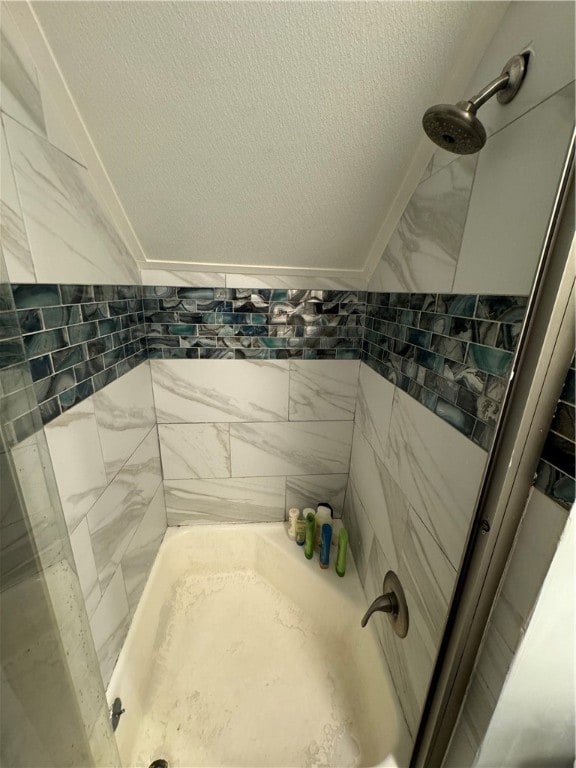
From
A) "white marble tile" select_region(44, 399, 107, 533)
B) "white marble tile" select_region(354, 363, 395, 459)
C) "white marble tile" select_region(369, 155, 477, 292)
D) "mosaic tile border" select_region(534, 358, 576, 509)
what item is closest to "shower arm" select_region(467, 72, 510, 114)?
"white marble tile" select_region(369, 155, 477, 292)

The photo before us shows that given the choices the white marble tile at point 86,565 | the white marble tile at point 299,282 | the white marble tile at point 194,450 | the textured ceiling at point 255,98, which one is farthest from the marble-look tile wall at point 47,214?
the white marble tile at point 194,450

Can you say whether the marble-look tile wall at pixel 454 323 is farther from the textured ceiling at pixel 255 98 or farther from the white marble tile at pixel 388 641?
the textured ceiling at pixel 255 98

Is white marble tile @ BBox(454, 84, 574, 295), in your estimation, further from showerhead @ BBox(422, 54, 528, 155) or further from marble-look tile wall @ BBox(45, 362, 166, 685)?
marble-look tile wall @ BBox(45, 362, 166, 685)

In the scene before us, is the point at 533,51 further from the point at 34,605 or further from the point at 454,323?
the point at 34,605

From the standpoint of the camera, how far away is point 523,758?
61 cm

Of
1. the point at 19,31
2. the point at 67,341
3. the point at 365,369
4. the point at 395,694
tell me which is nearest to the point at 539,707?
the point at 395,694

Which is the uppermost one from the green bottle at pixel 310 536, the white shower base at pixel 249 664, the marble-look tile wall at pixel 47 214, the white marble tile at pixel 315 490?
the marble-look tile wall at pixel 47 214

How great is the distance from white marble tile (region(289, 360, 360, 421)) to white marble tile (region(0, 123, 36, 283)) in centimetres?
93

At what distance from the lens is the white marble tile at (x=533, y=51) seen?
44 cm

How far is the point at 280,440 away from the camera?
143 centimetres

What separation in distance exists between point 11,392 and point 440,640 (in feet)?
3.29

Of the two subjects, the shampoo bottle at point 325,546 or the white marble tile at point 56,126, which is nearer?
the white marble tile at point 56,126

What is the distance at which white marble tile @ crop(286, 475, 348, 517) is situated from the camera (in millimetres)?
1507

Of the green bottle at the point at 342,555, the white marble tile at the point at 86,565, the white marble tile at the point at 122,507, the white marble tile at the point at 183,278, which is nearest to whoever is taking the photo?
the white marble tile at the point at 86,565
